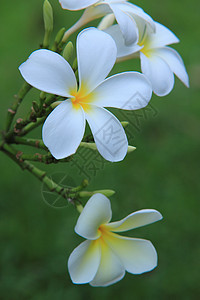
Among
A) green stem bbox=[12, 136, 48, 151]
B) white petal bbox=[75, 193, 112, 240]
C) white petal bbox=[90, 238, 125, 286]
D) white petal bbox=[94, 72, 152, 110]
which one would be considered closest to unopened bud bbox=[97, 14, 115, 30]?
white petal bbox=[94, 72, 152, 110]

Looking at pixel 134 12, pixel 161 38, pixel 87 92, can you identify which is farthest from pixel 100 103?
pixel 161 38

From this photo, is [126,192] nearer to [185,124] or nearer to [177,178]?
[177,178]

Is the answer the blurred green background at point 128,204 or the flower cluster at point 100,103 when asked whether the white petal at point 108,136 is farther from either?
the blurred green background at point 128,204

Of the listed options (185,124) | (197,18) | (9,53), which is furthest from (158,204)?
(197,18)

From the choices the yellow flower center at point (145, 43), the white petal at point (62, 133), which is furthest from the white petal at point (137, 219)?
the yellow flower center at point (145, 43)

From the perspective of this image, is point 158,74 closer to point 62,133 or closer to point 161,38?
point 161,38

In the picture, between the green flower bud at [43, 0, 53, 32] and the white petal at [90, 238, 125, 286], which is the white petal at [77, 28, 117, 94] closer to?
the green flower bud at [43, 0, 53, 32]
